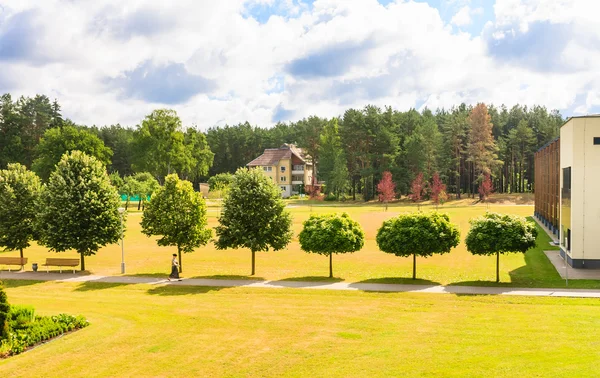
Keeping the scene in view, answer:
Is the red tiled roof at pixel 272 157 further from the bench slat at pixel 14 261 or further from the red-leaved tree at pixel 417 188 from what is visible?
the bench slat at pixel 14 261

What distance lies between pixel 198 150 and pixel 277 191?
3836 inches

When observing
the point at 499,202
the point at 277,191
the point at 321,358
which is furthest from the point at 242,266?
the point at 499,202

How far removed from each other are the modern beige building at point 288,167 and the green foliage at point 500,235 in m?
110

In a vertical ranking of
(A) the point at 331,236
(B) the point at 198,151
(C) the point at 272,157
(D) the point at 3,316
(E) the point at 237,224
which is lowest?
(D) the point at 3,316

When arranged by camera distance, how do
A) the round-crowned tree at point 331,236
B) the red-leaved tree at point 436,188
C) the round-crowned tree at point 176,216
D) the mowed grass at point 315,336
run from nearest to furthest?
1. the mowed grass at point 315,336
2. the round-crowned tree at point 331,236
3. the round-crowned tree at point 176,216
4. the red-leaved tree at point 436,188

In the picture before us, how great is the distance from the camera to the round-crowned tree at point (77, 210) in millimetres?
37031

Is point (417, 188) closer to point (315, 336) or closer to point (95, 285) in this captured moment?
point (95, 285)

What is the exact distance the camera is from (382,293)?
29.3 meters

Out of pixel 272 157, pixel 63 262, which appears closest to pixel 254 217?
pixel 63 262

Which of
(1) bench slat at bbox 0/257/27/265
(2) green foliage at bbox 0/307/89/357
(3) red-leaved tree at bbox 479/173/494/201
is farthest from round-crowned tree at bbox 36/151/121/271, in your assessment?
(3) red-leaved tree at bbox 479/173/494/201

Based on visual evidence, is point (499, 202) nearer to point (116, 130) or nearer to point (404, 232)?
point (404, 232)

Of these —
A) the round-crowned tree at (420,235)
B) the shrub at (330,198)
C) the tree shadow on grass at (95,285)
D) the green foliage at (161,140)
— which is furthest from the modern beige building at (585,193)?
the shrub at (330,198)

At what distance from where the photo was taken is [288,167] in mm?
144000

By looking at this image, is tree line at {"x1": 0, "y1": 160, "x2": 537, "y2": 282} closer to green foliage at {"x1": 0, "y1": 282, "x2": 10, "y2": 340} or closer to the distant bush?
the distant bush
